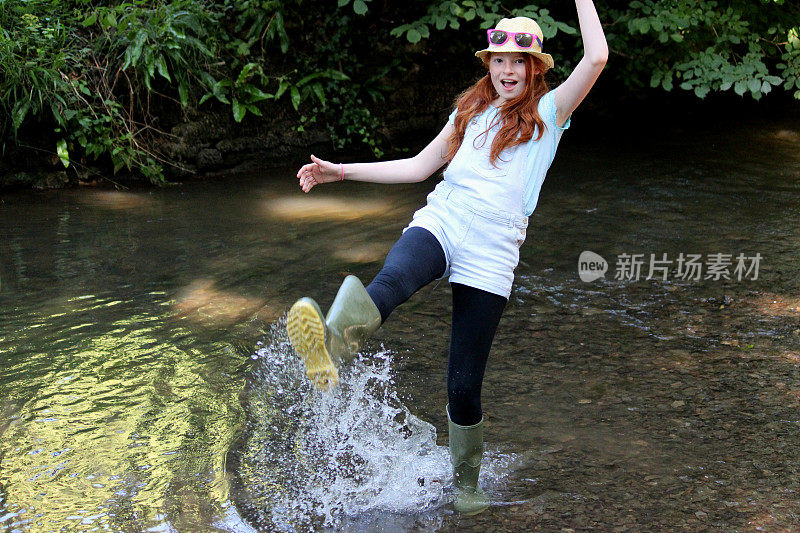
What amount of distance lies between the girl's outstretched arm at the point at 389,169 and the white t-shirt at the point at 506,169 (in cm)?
21

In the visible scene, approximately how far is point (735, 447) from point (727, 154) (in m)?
6.32

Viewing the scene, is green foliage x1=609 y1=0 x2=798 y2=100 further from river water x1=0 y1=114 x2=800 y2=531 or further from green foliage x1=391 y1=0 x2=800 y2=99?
river water x1=0 y1=114 x2=800 y2=531

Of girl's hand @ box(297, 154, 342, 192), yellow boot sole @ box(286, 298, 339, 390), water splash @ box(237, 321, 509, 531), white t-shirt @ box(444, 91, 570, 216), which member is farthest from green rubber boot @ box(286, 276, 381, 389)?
girl's hand @ box(297, 154, 342, 192)

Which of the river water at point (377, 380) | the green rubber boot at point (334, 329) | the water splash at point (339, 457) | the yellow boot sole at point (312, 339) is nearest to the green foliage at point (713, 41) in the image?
the river water at point (377, 380)

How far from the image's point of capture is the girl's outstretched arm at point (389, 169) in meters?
3.17

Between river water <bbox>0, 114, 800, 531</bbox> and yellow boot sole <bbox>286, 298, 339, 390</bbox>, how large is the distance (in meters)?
0.72

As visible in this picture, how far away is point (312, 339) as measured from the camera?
2607 mm

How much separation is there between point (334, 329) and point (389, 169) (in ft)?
2.81

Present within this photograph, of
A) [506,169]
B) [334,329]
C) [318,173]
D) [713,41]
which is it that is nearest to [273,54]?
[713,41]

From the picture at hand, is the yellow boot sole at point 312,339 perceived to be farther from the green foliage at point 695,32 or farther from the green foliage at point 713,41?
the green foliage at point 713,41

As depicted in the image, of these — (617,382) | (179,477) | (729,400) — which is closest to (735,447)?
(729,400)

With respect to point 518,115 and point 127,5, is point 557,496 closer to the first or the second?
point 518,115

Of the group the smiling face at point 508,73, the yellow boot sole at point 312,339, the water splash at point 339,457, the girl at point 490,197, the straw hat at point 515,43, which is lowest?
the water splash at point 339,457

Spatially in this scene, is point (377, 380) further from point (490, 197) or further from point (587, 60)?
point (587, 60)
